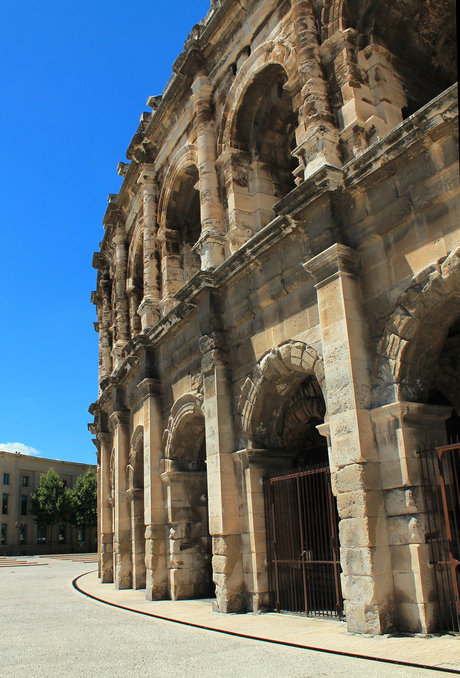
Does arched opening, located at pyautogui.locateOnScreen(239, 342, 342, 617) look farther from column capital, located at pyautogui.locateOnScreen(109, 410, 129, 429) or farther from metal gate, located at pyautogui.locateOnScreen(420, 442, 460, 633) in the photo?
column capital, located at pyautogui.locateOnScreen(109, 410, 129, 429)

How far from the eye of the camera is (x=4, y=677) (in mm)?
5391

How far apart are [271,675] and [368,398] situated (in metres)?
2.81

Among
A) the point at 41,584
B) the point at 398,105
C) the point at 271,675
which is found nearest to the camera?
the point at 271,675

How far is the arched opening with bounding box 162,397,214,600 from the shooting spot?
35.4 ft

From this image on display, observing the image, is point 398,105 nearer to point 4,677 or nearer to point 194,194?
point 194,194

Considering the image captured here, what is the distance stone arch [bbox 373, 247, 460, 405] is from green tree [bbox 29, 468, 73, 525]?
41.8 metres

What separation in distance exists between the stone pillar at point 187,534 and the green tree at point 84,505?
35.8 meters

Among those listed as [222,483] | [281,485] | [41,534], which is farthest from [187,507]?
[41,534]

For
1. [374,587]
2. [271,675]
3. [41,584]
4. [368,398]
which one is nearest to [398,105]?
[368,398]

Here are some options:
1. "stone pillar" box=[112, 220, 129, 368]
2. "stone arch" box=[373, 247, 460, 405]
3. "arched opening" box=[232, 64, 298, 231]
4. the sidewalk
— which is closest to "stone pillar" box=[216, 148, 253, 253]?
"arched opening" box=[232, 64, 298, 231]

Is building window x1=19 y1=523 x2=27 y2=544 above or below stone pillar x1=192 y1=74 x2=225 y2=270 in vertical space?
below

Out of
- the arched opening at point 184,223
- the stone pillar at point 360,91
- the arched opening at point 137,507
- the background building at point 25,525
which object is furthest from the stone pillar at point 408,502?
the background building at point 25,525

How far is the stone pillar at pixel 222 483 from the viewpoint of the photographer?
8492mm

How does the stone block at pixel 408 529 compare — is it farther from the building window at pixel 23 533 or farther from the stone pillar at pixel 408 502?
the building window at pixel 23 533
